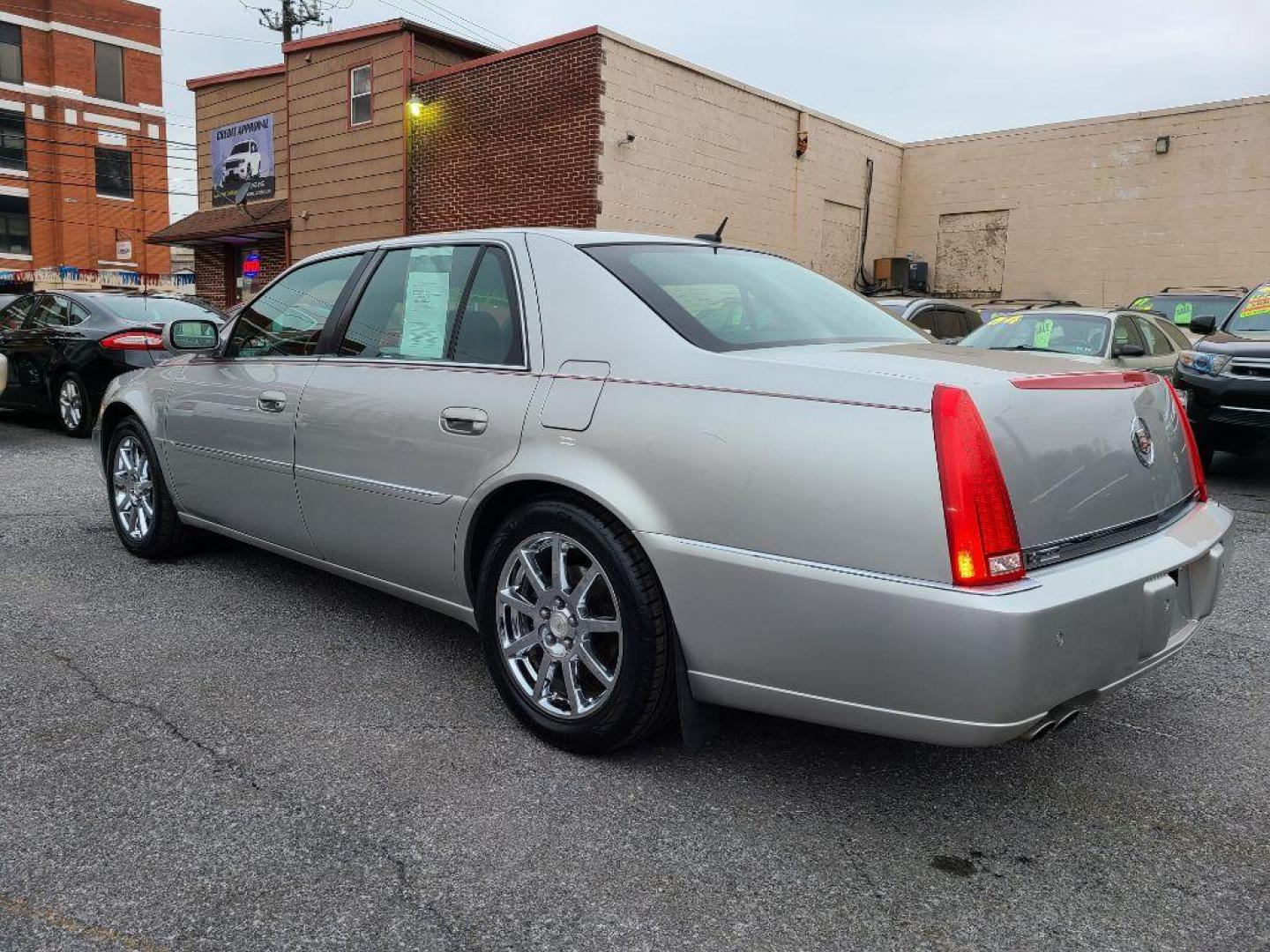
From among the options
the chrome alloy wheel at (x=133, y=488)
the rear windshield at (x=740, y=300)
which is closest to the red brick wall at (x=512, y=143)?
the chrome alloy wheel at (x=133, y=488)

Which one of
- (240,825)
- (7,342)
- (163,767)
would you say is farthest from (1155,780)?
(7,342)

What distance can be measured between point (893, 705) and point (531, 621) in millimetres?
1166

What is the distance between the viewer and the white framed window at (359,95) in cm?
1712

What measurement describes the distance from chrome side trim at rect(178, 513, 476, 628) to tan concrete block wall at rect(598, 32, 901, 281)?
10.0 meters

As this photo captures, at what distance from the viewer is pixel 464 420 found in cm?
311

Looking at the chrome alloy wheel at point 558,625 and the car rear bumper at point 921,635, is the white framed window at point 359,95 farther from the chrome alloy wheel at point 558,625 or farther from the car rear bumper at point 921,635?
the car rear bumper at point 921,635

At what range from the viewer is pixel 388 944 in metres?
2.03

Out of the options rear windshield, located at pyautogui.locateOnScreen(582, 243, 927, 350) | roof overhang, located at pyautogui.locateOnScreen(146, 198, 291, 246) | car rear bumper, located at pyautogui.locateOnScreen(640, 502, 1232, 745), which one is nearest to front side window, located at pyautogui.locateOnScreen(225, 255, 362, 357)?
rear windshield, located at pyautogui.locateOnScreen(582, 243, 927, 350)

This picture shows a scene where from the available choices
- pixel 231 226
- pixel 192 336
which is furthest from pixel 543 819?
pixel 231 226

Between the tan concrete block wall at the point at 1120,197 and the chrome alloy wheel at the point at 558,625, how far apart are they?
1786 centimetres

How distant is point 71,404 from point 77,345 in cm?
65

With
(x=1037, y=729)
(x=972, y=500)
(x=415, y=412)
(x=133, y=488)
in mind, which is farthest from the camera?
(x=133, y=488)

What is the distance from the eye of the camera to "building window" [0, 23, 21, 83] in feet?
131

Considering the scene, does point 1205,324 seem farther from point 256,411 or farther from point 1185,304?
point 256,411
